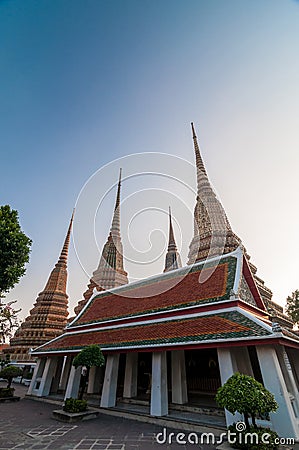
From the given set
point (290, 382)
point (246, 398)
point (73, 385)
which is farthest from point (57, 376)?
point (246, 398)

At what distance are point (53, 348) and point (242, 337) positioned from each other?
9.91m

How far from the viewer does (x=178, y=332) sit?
8.31 m

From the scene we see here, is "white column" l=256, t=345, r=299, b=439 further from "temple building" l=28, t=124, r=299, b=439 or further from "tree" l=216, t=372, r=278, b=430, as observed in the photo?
"tree" l=216, t=372, r=278, b=430

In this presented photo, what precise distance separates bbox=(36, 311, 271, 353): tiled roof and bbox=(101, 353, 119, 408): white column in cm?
61

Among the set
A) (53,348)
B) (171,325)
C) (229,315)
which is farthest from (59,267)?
(229,315)

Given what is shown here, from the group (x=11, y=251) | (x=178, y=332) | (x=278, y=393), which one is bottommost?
(x=278, y=393)

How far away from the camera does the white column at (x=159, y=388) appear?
756cm

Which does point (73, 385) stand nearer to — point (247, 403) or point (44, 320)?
point (247, 403)

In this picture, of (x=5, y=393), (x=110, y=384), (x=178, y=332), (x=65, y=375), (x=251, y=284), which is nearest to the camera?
(x=178, y=332)

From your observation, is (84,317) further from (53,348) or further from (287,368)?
(287,368)

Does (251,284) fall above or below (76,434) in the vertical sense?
above

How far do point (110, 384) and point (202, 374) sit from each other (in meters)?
3.76

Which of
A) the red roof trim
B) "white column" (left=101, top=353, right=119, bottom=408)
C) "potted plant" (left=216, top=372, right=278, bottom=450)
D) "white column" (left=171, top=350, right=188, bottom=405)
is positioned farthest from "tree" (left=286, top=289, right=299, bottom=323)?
"potted plant" (left=216, top=372, right=278, bottom=450)

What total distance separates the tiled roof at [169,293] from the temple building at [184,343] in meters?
0.06
